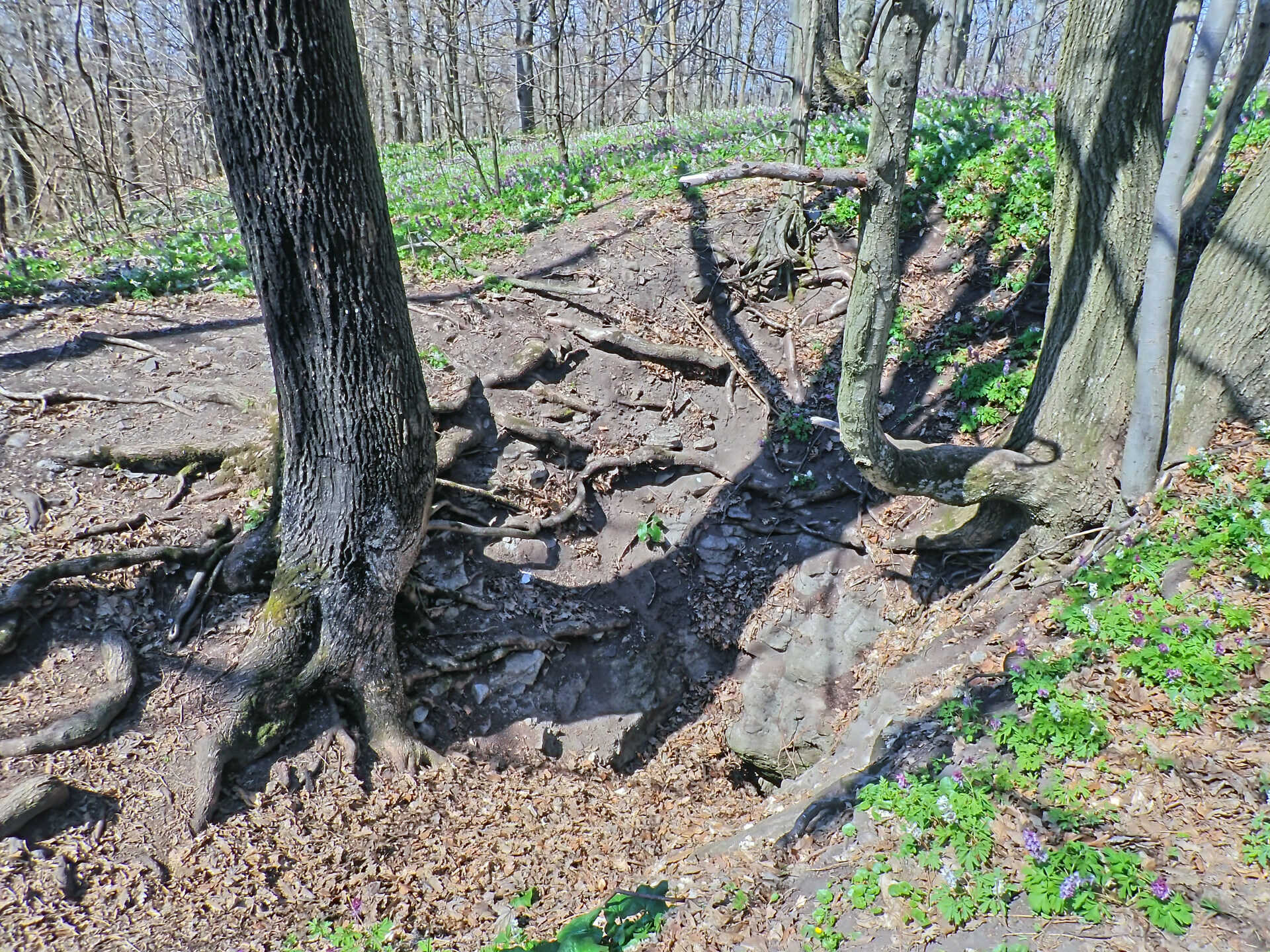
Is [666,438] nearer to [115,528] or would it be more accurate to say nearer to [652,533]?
[652,533]

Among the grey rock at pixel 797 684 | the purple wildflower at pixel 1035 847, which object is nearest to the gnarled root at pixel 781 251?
the grey rock at pixel 797 684

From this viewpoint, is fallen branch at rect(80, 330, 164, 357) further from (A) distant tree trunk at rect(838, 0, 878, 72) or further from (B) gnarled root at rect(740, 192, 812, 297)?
(A) distant tree trunk at rect(838, 0, 878, 72)

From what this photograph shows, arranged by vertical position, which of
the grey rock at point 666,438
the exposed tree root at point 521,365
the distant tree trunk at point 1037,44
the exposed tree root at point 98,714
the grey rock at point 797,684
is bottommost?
the grey rock at point 797,684

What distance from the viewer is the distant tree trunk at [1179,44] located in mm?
5230

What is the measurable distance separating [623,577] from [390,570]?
7.39 ft

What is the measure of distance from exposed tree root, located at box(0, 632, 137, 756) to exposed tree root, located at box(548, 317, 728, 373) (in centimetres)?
510

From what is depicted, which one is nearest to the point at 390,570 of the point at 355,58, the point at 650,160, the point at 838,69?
the point at 355,58

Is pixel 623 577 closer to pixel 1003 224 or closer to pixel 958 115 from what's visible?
pixel 1003 224

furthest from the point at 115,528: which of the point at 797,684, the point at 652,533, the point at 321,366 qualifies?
the point at 797,684

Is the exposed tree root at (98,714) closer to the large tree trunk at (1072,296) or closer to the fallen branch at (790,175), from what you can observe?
the fallen branch at (790,175)

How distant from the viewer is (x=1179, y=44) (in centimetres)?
547

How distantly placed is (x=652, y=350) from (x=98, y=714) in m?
5.67

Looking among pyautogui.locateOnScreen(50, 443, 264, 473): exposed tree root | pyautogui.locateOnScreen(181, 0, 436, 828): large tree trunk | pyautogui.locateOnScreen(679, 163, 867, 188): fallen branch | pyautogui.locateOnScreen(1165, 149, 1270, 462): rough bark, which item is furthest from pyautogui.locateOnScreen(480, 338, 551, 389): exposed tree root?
pyautogui.locateOnScreen(1165, 149, 1270, 462): rough bark

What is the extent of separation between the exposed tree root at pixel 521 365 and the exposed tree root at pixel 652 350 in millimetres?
552
